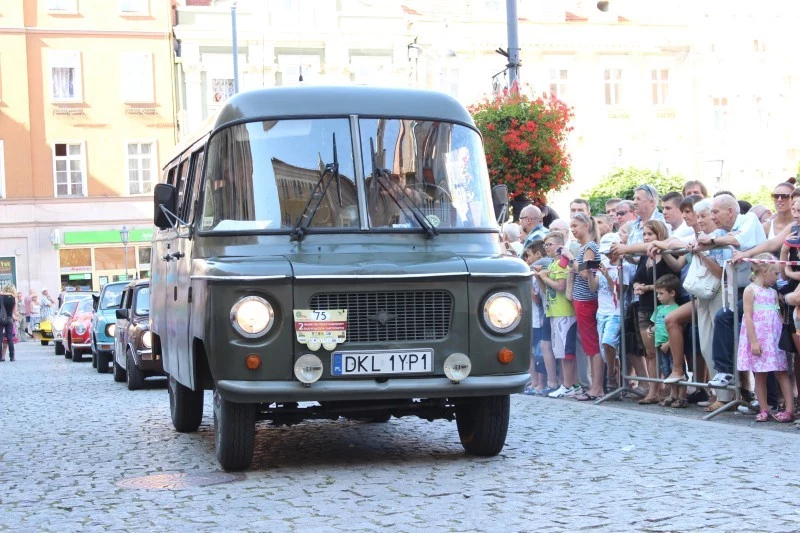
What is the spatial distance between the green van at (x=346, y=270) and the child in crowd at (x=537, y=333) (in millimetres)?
5058

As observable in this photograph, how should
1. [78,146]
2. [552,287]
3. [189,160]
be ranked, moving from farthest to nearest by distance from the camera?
[78,146] → [552,287] → [189,160]

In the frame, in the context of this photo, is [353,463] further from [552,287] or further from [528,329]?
[552,287]

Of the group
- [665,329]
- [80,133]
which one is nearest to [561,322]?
[665,329]

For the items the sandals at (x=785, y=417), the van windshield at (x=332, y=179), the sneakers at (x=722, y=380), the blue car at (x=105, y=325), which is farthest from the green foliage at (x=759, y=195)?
Answer: the van windshield at (x=332, y=179)

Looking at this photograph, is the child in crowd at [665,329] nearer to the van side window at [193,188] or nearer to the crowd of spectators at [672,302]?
the crowd of spectators at [672,302]

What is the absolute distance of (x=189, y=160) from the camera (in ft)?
37.1

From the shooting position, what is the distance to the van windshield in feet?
31.5

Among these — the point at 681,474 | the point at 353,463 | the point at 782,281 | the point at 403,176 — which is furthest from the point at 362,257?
the point at 782,281

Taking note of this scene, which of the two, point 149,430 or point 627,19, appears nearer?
point 149,430

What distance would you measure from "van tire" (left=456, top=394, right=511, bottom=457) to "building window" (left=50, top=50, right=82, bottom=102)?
159 ft

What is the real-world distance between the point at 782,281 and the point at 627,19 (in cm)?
5303

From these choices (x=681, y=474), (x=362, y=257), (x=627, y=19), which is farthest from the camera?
(x=627, y=19)

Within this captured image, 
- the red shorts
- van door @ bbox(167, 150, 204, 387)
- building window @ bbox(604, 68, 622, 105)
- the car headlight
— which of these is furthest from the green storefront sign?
the car headlight

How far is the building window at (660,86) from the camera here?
62188 mm
